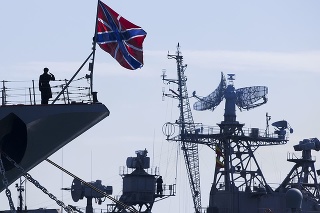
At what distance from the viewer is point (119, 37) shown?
3406 centimetres

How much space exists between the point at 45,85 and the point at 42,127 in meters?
1.22

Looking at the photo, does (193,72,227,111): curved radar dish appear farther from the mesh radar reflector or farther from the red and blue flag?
the red and blue flag

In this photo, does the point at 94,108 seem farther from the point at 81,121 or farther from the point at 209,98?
the point at 209,98

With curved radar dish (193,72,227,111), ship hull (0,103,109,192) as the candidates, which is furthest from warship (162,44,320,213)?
ship hull (0,103,109,192)

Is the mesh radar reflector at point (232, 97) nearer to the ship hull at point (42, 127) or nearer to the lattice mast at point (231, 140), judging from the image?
the lattice mast at point (231, 140)

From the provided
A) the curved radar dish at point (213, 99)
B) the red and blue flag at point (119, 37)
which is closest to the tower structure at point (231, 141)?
the curved radar dish at point (213, 99)

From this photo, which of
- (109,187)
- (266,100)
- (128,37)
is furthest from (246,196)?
(128,37)

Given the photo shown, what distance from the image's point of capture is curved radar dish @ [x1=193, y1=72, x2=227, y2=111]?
224ft

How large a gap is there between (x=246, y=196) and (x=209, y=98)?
678 centimetres

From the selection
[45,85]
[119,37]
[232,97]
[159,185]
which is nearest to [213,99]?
[232,97]

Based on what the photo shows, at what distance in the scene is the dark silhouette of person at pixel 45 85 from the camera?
109 feet

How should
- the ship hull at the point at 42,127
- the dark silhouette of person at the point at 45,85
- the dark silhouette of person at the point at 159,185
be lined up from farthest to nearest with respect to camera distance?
the dark silhouette of person at the point at 159,185 < the dark silhouette of person at the point at 45,85 < the ship hull at the point at 42,127

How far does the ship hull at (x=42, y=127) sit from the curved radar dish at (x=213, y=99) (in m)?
34.5

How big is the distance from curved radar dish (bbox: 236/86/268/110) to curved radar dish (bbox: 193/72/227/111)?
1.47 metres
